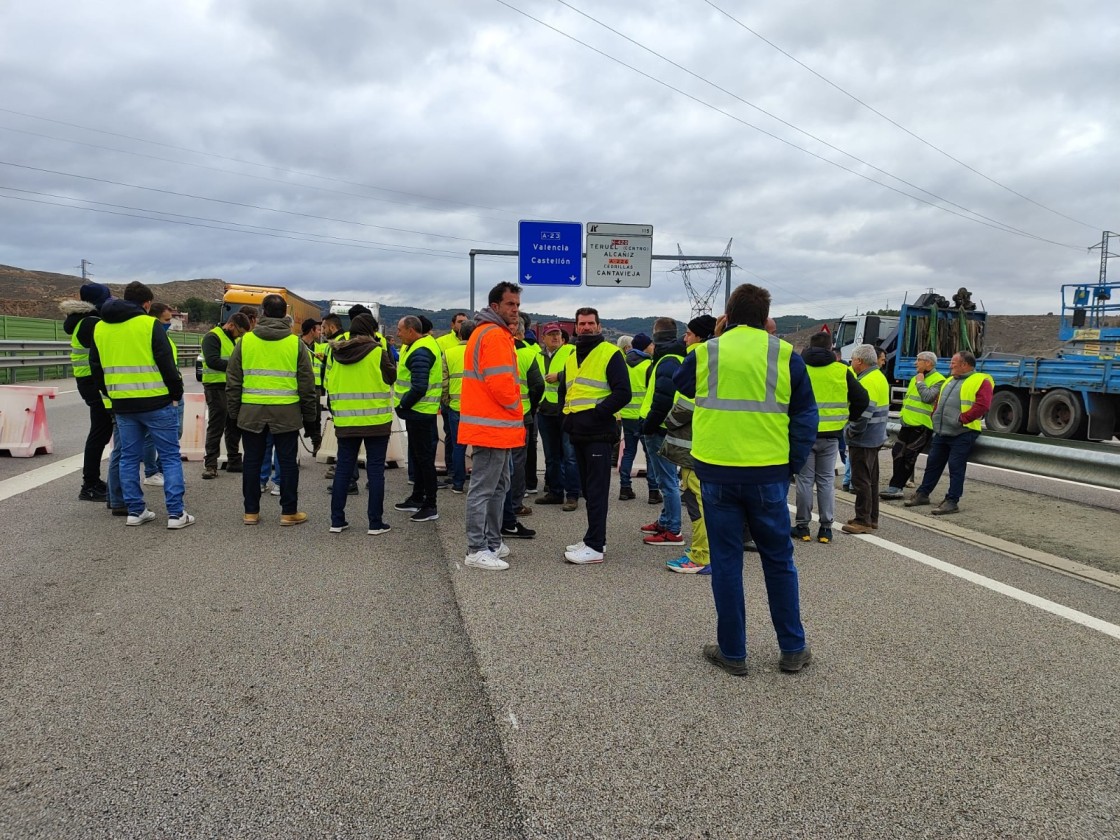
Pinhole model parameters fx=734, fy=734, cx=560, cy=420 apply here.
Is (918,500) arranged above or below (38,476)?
below

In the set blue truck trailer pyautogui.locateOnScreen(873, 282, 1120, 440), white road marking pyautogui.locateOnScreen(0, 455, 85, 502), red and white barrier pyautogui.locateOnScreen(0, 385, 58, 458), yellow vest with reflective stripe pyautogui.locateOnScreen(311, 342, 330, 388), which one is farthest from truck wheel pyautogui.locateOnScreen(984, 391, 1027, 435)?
red and white barrier pyautogui.locateOnScreen(0, 385, 58, 458)

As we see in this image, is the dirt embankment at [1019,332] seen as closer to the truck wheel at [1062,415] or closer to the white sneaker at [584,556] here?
the truck wheel at [1062,415]

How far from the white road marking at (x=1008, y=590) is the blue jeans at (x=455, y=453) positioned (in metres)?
4.27

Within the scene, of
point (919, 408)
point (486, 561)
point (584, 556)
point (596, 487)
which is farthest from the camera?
point (919, 408)

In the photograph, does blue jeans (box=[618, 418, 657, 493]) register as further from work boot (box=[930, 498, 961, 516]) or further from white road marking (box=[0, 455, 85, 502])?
white road marking (box=[0, 455, 85, 502])

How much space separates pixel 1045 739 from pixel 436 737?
8.09 feet

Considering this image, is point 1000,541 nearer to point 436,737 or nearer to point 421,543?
point 421,543

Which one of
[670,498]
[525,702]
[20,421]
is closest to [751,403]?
[525,702]

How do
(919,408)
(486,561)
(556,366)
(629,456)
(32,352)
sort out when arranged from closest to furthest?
(486,561)
(556,366)
(629,456)
(919,408)
(32,352)

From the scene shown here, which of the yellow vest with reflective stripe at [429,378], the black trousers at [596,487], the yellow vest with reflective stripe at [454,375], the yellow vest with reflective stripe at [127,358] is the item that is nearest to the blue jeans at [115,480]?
the yellow vest with reflective stripe at [127,358]

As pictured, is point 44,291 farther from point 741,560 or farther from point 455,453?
point 741,560

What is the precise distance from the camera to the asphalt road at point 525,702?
2.46m

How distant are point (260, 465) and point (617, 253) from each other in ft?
42.5

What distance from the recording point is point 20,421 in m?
9.33
